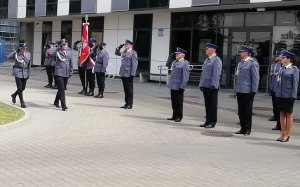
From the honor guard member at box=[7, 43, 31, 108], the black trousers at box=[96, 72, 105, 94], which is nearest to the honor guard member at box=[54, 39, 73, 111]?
the honor guard member at box=[7, 43, 31, 108]

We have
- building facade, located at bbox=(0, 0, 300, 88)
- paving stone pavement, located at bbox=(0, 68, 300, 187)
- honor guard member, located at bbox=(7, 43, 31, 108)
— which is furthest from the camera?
building facade, located at bbox=(0, 0, 300, 88)

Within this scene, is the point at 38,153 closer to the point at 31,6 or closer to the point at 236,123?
the point at 236,123

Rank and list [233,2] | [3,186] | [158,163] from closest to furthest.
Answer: [3,186] < [158,163] < [233,2]

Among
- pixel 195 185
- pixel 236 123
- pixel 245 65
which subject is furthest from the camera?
pixel 236 123

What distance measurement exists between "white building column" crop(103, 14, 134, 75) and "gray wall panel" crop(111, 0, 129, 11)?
3.92ft

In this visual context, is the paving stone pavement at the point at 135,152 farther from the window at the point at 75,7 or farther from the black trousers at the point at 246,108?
the window at the point at 75,7

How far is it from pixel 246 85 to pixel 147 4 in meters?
15.1

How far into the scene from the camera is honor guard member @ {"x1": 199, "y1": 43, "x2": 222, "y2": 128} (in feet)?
38.3

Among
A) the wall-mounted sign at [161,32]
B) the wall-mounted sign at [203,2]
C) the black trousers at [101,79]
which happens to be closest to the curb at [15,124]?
the black trousers at [101,79]

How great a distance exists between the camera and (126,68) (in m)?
14.9

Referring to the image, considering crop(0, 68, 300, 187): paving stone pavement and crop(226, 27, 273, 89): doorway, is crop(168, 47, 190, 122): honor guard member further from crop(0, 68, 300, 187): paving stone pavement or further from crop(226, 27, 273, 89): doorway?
crop(226, 27, 273, 89): doorway

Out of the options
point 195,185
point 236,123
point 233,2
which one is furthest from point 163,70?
point 195,185

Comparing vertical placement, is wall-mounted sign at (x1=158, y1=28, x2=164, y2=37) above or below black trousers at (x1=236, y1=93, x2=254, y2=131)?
above

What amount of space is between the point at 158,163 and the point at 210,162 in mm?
876
